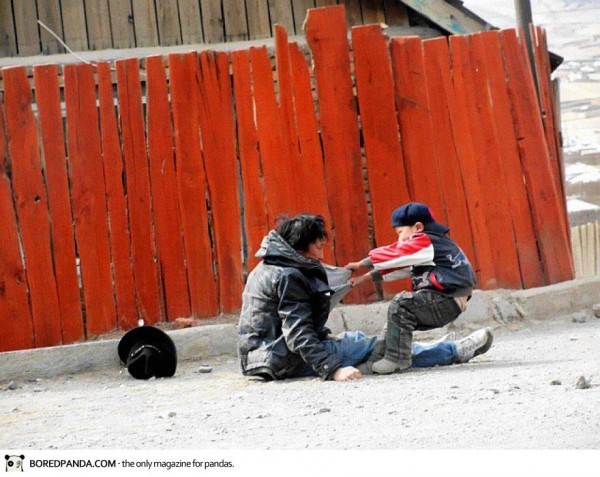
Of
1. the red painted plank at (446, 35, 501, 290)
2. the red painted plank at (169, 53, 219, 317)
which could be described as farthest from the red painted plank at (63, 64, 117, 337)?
the red painted plank at (446, 35, 501, 290)

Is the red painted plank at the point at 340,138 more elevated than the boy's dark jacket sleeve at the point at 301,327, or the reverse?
the red painted plank at the point at 340,138

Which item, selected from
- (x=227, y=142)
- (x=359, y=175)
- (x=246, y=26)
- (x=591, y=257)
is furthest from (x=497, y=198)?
(x=591, y=257)

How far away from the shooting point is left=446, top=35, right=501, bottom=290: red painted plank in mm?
8977

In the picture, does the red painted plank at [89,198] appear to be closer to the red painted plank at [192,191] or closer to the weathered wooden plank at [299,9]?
the red painted plank at [192,191]

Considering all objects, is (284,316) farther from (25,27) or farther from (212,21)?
(25,27)

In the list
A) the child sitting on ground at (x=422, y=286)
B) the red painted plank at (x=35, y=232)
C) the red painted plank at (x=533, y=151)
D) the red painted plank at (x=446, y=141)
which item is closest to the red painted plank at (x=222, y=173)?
the red painted plank at (x=35, y=232)

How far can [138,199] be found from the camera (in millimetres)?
8336

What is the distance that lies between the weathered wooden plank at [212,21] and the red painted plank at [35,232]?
3.97 metres

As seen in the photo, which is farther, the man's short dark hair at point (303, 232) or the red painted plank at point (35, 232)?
the red painted plank at point (35, 232)

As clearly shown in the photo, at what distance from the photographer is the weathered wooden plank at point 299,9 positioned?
11.9 metres

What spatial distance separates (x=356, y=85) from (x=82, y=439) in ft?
13.7

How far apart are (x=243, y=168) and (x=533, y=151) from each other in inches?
90.9

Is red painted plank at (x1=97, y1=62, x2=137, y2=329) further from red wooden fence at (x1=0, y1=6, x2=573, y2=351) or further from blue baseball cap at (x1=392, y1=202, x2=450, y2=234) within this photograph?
blue baseball cap at (x1=392, y1=202, x2=450, y2=234)

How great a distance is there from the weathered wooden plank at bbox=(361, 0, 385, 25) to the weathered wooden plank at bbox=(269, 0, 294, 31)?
73 centimetres
